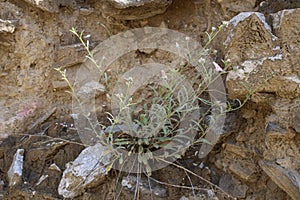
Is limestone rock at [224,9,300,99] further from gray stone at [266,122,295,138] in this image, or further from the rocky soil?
gray stone at [266,122,295,138]

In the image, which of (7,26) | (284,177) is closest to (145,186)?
(284,177)

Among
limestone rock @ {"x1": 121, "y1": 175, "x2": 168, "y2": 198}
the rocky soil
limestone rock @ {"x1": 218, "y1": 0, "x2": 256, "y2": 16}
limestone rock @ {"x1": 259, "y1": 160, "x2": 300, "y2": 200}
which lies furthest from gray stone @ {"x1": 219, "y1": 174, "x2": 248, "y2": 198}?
limestone rock @ {"x1": 218, "y1": 0, "x2": 256, "y2": 16}

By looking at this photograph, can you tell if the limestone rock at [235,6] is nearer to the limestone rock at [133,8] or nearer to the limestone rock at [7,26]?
the limestone rock at [133,8]

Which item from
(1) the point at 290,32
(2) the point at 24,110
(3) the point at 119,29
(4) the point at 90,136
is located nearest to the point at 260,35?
(1) the point at 290,32

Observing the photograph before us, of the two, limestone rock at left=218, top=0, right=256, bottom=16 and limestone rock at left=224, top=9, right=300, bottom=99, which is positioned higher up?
limestone rock at left=218, top=0, right=256, bottom=16

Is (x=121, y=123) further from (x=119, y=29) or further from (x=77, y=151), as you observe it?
(x=119, y=29)
